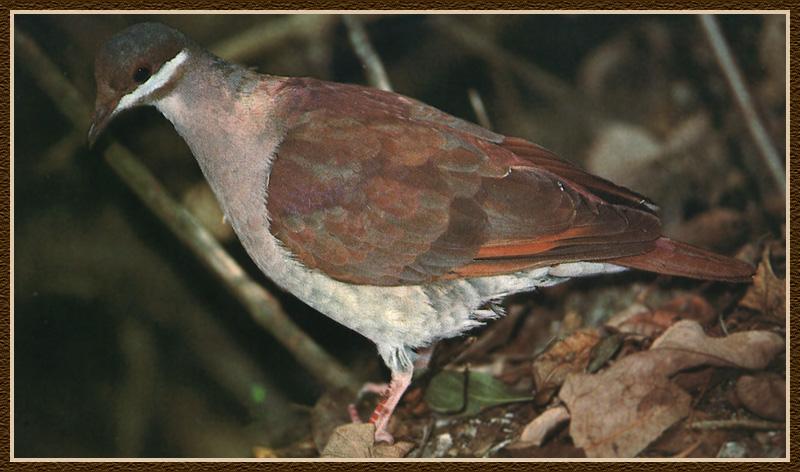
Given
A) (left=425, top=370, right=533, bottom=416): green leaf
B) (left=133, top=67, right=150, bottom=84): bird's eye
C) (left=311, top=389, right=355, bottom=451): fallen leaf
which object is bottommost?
(left=425, top=370, right=533, bottom=416): green leaf

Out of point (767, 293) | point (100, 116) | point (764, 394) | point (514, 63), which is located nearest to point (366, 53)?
point (514, 63)

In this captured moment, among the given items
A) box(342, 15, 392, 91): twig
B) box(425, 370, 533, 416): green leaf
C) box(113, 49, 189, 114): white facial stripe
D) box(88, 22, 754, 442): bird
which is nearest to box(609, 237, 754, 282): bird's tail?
box(88, 22, 754, 442): bird

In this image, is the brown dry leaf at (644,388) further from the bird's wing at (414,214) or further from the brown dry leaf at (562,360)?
the bird's wing at (414,214)

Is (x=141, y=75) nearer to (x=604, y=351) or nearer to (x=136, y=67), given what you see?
(x=136, y=67)

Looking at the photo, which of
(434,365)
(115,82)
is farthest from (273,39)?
(434,365)

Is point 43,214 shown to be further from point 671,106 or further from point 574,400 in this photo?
point 671,106

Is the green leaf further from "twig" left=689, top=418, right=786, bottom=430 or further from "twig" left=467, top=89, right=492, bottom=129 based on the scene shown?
"twig" left=467, top=89, right=492, bottom=129

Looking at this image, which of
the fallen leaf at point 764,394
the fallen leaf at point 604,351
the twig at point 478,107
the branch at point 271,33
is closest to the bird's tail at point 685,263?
the fallen leaf at point 764,394
